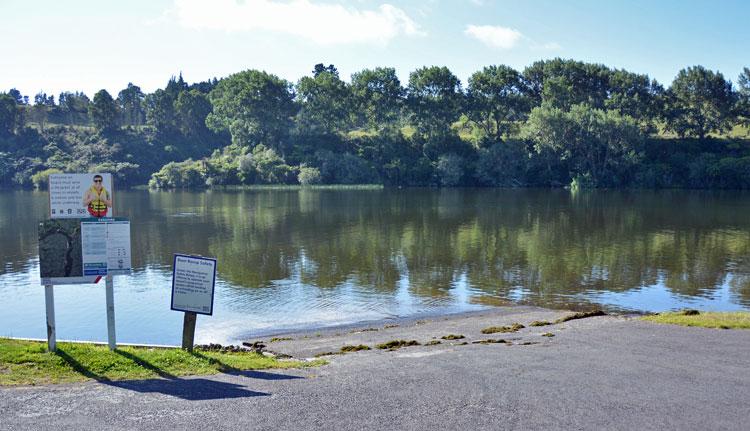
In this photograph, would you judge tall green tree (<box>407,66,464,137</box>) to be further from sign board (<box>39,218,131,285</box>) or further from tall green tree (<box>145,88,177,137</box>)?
sign board (<box>39,218,131,285</box>)

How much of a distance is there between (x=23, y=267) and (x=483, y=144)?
11897 cm

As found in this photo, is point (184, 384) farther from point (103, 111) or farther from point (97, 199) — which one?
point (103, 111)

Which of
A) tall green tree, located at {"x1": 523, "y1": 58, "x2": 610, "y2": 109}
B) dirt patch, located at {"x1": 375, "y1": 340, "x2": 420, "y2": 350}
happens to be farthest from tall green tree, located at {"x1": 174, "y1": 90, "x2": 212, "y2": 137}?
dirt patch, located at {"x1": 375, "y1": 340, "x2": 420, "y2": 350}

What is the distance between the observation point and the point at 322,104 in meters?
157

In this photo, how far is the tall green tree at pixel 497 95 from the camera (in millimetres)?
148375

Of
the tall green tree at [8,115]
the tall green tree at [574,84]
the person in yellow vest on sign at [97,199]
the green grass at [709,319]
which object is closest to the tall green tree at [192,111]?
the tall green tree at [8,115]

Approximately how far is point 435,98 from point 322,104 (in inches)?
1057

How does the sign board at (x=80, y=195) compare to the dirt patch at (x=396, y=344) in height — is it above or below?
above

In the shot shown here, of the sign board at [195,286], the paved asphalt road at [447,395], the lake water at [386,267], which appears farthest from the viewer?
the lake water at [386,267]

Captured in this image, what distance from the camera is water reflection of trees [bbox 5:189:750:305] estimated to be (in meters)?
34.8

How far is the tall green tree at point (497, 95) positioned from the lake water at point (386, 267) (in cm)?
7779

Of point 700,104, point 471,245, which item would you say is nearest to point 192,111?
point 700,104

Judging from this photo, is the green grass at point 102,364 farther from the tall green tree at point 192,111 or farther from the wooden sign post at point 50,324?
the tall green tree at point 192,111

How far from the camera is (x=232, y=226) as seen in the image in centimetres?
6116
